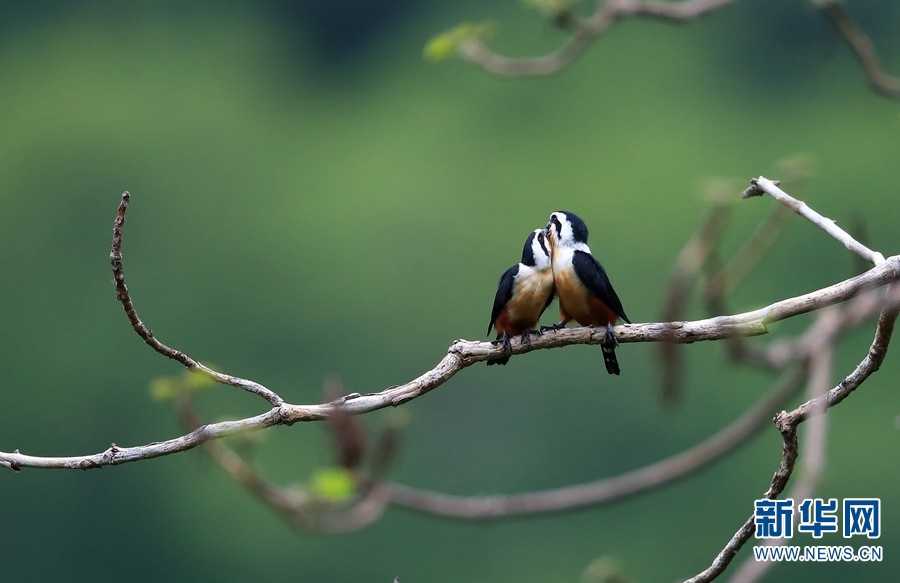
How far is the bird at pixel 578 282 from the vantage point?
195 inches

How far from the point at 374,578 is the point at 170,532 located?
459cm

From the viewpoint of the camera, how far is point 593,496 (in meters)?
3.31

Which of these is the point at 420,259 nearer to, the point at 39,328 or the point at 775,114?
the point at 39,328

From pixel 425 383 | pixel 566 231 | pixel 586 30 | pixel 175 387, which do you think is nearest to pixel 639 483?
pixel 425 383

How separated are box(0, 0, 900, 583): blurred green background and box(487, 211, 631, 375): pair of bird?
12646 millimetres

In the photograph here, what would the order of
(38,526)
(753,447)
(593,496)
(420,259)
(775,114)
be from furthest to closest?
(775,114) → (420,259) → (38,526) → (753,447) → (593,496)

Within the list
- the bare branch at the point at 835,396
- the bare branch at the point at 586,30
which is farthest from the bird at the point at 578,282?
the bare branch at the point at 835,396

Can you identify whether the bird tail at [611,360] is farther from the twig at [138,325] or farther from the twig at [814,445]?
the twig at [814,445]

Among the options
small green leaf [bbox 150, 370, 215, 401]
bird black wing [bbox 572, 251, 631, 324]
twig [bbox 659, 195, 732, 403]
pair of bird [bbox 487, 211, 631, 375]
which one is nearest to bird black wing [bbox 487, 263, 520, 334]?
pair of bird [bbox 487, 211, 631, 375]

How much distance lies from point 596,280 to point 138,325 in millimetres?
2346

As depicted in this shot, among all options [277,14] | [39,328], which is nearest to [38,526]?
[39,328]

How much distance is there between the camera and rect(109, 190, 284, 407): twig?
9.62 ft

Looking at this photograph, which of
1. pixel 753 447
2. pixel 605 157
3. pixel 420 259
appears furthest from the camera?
pixel 605 157

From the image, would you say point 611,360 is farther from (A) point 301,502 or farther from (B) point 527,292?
(A) point 301,502
